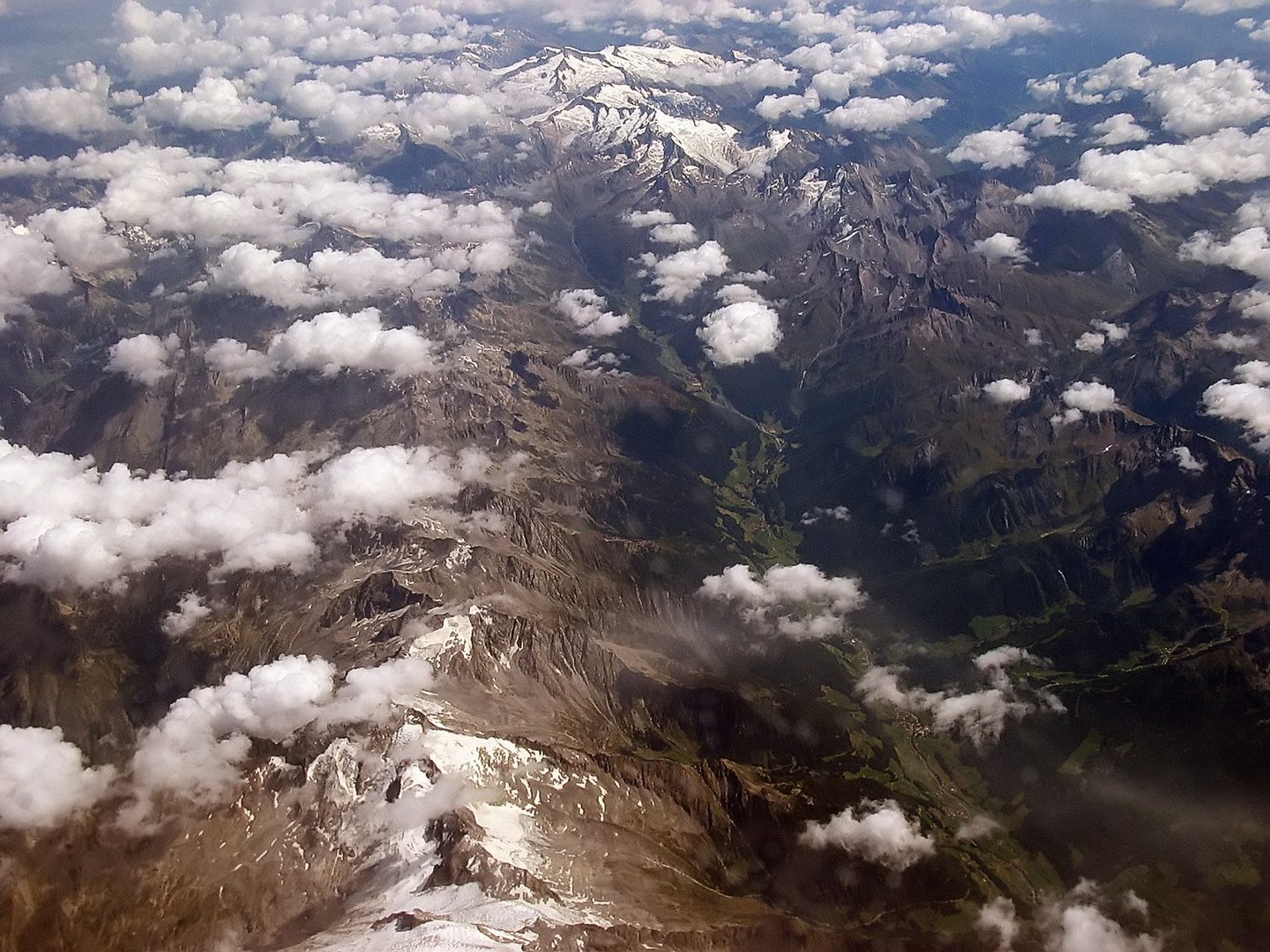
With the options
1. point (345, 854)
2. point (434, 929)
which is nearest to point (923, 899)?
point (434, 929)

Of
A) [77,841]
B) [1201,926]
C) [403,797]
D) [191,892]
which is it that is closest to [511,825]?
[403,797]

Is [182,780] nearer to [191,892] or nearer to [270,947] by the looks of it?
[191,892]

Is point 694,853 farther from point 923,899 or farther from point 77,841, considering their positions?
point 77,841

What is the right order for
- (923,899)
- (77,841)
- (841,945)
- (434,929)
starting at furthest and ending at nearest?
(923,899) → (77,841) → (841,945) → (434,929)

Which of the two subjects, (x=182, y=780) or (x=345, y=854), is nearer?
(x=345, y=854)

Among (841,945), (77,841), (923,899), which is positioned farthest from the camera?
(923,899)

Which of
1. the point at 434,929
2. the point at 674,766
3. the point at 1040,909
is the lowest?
the point at 1040,909

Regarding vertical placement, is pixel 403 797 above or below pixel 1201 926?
above

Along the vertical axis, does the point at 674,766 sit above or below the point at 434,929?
below

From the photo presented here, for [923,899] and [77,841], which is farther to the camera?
[923,899]
